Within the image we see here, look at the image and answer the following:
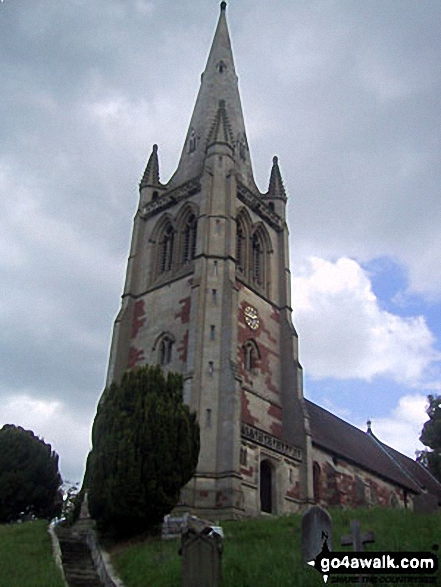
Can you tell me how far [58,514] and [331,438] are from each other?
17.0 metres

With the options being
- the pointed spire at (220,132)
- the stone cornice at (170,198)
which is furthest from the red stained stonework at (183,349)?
the pointed spire at (220,132)

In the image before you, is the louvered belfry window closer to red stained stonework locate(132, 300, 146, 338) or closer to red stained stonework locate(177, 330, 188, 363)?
red stained stonework locate(132, 300, 146, 338)

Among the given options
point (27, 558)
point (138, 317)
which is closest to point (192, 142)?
point (138, 317)

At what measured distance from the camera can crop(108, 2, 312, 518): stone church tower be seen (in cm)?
2764

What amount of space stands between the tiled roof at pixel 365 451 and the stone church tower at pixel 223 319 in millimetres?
4199

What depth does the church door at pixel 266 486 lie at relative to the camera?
29.0 metres

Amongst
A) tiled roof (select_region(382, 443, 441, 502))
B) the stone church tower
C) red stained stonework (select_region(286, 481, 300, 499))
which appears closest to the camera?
the stone church tower

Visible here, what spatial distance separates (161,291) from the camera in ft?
114

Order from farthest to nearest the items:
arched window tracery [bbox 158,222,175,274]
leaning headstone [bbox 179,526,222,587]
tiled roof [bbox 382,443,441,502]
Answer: tiled roof [bbox 382,443,441,502], arched window tracery [bbox 158,222,175,274], leaning headstone [bbox 179,526,222,587]

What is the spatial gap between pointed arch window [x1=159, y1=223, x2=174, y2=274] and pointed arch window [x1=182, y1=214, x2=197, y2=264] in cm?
108

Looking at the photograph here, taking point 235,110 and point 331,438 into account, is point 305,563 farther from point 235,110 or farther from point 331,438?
point 235,110

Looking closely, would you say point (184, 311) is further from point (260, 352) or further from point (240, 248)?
point (240, 248)

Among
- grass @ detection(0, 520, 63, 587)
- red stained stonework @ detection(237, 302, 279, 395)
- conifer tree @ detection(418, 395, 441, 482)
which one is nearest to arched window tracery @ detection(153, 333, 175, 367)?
red stained stonework @ detection(237, 302, 279, 395)

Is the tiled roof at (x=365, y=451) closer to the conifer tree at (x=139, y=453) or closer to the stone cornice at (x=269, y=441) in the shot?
the stone cornice at (x=269, y=441)
